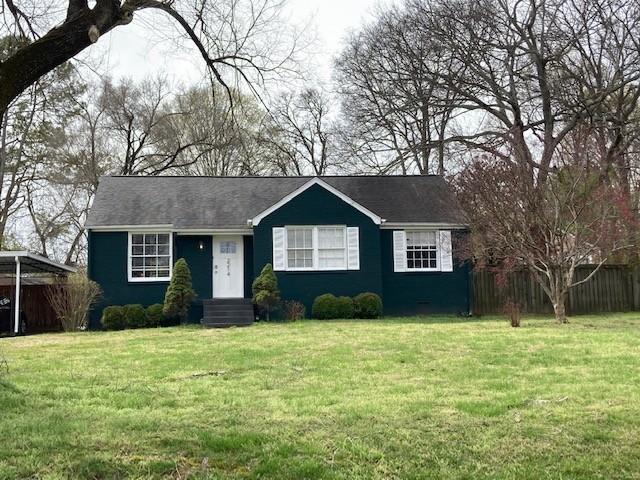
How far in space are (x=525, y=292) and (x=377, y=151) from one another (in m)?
12.6

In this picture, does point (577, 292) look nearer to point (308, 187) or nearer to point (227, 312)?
point (308, 187)

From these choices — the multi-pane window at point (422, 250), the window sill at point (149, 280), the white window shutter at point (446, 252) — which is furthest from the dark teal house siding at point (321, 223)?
the window sill at point (149, 280)

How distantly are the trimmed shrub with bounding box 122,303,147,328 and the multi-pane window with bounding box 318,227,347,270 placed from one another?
5.51m

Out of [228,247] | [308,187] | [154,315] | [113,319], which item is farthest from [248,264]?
[113,319]

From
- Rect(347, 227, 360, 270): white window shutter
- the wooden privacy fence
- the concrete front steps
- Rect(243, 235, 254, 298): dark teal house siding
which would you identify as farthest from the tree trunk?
the wooden privacy fence

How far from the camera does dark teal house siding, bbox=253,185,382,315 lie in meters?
19.2

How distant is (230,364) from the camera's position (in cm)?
945

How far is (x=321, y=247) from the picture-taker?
19484 mm

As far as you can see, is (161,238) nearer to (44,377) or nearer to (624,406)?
(44,377)

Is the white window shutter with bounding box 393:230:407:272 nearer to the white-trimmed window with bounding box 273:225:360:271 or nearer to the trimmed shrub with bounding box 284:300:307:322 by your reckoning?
the white-trimmed window with bounding box 273:225:360:271

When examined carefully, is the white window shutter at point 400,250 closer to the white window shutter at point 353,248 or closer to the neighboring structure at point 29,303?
the white window shutter at point 353,248

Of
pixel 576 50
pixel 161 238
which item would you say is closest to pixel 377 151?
pixel 576 50

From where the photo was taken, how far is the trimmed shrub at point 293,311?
1864 centimetres

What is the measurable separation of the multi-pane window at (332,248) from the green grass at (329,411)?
26.4ft
